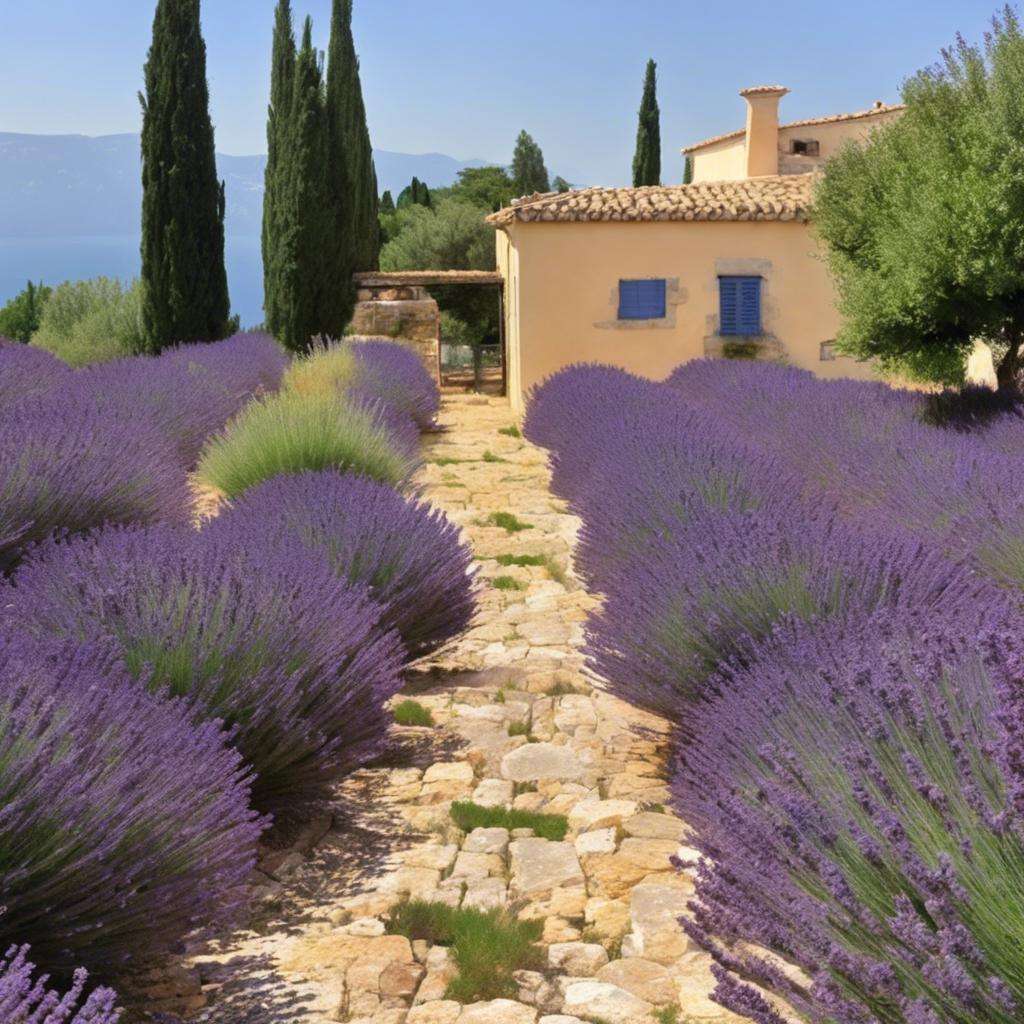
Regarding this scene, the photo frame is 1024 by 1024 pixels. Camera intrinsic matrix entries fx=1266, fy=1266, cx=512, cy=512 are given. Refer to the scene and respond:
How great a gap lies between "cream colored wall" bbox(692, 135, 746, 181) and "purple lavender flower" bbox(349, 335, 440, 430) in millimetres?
8666

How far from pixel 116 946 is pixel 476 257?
82.3 ft

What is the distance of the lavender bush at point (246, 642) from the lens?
3.36 metres

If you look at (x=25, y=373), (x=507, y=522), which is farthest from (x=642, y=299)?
(x=25, y=373)

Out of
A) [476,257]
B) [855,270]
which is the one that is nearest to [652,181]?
[476,257]

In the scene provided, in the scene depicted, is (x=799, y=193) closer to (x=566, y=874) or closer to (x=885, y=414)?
(x=885, y=414)

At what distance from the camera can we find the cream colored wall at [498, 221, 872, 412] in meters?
15.6

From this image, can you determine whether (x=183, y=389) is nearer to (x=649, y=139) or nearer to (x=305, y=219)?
(x=305, y=219)

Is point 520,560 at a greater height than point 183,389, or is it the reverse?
point 183,389

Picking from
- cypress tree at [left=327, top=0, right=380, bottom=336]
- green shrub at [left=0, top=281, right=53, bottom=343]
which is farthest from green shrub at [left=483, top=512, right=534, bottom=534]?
green shrub at [left=0, top=281, right=53, bottom=343]

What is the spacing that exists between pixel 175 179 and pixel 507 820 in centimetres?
1396

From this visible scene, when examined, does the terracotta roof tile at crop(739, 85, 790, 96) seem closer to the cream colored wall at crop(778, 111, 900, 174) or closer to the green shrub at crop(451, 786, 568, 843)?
the cream colored wall at crop(778, 111, 900, 174)

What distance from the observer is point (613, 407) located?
975cm

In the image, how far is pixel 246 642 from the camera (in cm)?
348

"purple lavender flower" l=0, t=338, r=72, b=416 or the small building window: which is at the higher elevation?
the small building window
